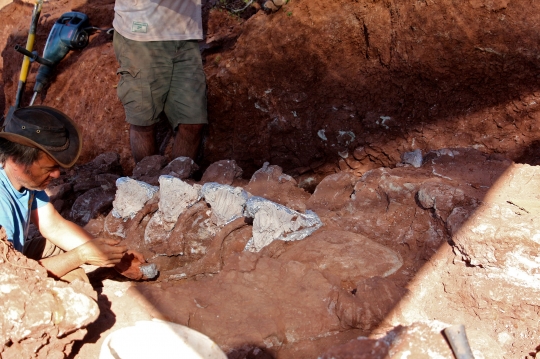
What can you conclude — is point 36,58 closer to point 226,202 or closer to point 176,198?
point 176,198

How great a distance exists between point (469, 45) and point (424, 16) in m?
0.42

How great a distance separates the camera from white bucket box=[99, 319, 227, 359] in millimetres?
2080

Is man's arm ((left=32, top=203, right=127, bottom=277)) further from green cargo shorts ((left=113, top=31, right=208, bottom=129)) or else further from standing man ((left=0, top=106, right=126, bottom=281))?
green cargo shorts ((left=113, top=31, right=208, bottom=129))

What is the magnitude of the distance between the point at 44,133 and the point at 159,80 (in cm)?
240

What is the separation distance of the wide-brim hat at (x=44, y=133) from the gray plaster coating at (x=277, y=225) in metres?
1.05

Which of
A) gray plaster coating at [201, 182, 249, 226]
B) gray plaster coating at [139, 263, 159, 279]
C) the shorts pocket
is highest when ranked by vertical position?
the shorts pocket

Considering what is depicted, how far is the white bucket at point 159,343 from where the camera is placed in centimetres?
208

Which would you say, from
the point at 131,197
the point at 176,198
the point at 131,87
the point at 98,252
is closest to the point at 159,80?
the point at 131,87

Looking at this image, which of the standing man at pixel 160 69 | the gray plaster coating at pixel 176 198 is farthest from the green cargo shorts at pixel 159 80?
the gray plaster coating at pixel 176 198

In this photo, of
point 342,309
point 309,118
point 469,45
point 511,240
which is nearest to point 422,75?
point 469,45

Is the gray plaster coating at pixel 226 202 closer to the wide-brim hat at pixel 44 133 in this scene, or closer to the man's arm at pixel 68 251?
the man's arm at pixel 68 251

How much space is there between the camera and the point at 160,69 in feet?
15.7

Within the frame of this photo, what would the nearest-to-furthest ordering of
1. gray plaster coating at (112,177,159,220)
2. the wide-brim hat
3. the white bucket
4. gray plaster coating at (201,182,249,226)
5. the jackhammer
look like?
the white bucket, the wide-brim hat, gray plaster coating at (201,182,249,226), gray plaster coating at (112,177,159,220), the jackhammer

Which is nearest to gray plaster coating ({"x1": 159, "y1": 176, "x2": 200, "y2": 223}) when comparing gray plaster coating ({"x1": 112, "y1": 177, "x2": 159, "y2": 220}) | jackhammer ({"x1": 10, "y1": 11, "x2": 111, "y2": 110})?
gray plaster coating ({"x1": 112, "y1": 177, "x2": 159, "y2": 220})
